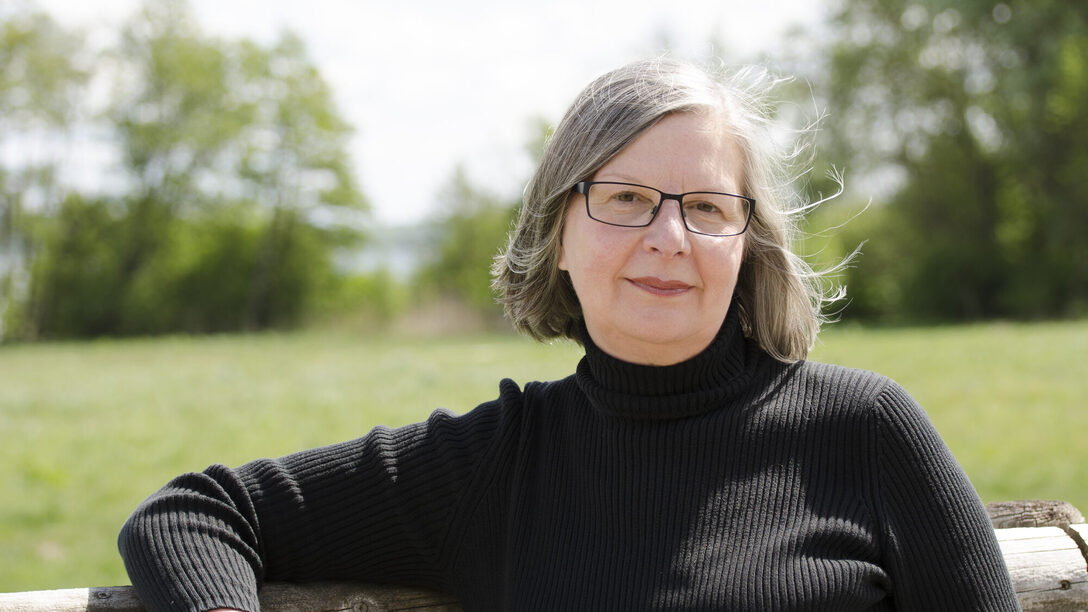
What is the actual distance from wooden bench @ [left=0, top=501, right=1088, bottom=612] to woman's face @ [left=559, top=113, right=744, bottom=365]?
2.20 ft

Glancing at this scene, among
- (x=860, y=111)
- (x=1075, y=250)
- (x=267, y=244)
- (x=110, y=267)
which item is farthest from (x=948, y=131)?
(x=110, y=267)

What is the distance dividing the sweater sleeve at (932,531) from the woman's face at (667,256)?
40 centimetres

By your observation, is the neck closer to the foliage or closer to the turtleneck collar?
the turtleneck collar

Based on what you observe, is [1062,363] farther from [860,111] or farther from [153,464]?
[860,111]

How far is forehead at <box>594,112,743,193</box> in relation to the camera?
1825 millimetres

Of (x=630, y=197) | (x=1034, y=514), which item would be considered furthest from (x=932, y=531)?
(x=630, y=197)

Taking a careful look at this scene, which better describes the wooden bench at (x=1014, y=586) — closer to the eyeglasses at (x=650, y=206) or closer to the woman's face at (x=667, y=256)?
the woman's face at (x=667, y=256)

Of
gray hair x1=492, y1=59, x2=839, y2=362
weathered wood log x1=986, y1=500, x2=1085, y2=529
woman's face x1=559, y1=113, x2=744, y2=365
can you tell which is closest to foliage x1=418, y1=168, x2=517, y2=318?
gray hair x1=492, y1=59, x2=839, y2=362

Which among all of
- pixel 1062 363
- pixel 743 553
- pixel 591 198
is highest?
pixel 591 198

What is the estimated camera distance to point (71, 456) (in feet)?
27.4

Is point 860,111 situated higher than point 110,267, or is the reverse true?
point 860,111

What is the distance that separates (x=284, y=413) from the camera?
32.6 feet

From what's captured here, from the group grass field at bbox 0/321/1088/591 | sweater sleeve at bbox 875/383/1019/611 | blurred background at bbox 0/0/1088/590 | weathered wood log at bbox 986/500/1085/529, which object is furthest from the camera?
blurred background at bbox 0/0/1088/590

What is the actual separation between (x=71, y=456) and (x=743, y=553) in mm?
7984
